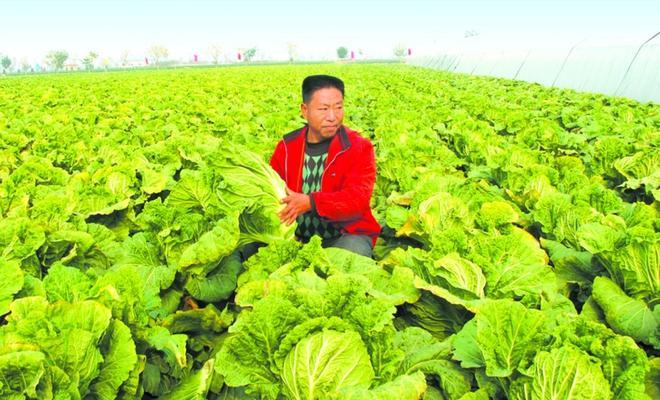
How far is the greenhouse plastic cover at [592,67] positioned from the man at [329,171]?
11884 mm

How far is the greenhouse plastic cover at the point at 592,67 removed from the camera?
45.1ft

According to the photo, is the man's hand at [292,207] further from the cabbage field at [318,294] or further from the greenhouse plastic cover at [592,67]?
the greenhouse plastic cover at [592,67]

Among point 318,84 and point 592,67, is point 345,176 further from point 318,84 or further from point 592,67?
point 592,67

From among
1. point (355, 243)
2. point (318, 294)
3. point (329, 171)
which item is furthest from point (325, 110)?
point (318, 294)

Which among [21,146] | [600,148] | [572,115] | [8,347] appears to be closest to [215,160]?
[8,347]

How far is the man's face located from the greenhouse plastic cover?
12017 mm

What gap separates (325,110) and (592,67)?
16.7m

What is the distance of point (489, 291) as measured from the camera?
246cm

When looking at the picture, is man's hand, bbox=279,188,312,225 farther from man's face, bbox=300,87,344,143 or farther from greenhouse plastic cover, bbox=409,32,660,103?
greenhouse plastic cover, bbox=409,32,660,103

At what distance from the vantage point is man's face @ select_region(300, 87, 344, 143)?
3633 mm

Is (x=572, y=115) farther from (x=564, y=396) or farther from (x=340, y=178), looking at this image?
(x=564, y=396)

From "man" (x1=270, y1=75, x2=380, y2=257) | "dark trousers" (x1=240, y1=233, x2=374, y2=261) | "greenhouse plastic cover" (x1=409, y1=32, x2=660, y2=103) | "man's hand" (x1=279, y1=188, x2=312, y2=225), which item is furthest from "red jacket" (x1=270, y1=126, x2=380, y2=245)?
"greenhouse plastic cover" (x1=409, y1=32, x2=660, y2=103)

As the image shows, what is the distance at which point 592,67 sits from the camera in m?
17.3

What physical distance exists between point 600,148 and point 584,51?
15277 mm
